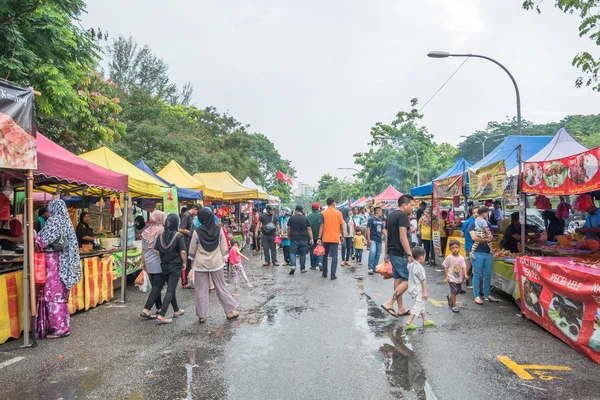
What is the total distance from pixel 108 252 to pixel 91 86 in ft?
23.8

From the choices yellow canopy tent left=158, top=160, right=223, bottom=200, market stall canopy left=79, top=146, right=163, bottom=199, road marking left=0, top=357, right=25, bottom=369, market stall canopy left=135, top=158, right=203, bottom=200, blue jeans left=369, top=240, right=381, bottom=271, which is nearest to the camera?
road marking left=0, top=357, right=25, bottom=369

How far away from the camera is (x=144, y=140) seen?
22625mm

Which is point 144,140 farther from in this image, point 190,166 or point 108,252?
point 108,252

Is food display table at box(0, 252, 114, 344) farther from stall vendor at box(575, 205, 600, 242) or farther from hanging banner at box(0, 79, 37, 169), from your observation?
stall vendor at box(575, 205, 600, 242)

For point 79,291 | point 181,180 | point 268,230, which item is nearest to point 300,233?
point 268,230

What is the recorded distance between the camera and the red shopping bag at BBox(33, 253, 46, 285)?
229 inches

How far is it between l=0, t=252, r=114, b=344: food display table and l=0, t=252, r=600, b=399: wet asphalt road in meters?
0.25

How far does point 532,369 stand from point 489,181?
Result: 5.49 m

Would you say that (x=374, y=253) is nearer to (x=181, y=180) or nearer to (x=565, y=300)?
(x=565, y=300)

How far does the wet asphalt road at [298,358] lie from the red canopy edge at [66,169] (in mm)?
2328

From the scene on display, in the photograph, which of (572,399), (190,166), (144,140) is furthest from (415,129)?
(572,399)

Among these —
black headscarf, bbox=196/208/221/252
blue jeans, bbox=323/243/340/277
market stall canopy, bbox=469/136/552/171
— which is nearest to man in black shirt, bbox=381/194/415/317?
black headscarf, bbox=196/208/221/252

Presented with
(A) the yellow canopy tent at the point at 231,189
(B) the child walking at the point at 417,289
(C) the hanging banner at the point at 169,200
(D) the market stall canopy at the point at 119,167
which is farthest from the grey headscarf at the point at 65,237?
(A) the yellow canopy tent at the point at 231,189

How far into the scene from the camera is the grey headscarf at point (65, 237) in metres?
5.99
